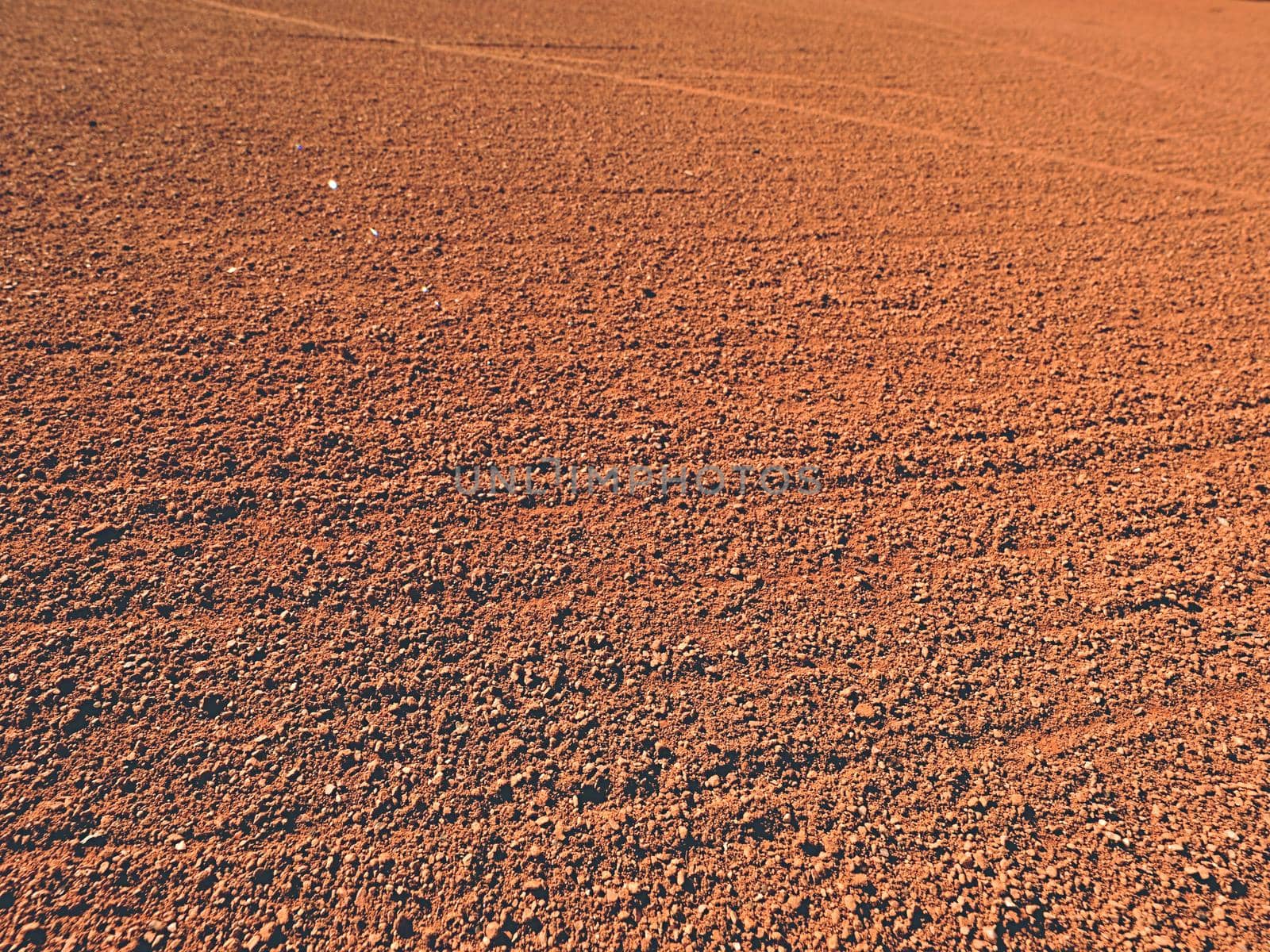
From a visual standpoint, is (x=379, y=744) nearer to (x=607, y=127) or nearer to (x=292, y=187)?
(x=292, y=187)

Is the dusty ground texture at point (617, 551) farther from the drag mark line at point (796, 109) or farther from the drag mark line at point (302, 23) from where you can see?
the drag mark line at point (302, 23)

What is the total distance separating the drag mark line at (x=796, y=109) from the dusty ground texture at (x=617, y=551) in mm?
206

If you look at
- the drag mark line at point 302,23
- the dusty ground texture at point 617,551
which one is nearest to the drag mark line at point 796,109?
the drag mark line at point 302,23

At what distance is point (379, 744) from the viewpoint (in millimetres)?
2266

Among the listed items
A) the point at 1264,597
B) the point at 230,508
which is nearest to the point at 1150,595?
the point at 1264,597

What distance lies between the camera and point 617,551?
286 cm

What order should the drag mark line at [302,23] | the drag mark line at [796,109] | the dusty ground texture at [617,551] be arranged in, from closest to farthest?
the dusty ground texture at [617,551] → the drag mark line at [796,109] → the drag mark line at [302,23]

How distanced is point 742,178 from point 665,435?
289cm

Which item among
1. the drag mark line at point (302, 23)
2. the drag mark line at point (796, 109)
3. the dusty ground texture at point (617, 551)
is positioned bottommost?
the dusty ground texture at point (617, 551)

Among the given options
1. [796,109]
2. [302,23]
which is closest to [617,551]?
[796,109]

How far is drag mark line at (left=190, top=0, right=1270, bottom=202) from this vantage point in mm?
5738

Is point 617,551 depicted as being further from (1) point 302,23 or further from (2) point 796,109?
(1) point 302,23

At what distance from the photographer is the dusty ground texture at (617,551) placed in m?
2.06

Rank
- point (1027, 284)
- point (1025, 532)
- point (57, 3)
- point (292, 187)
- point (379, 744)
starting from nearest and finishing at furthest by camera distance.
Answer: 1. point (379, 744)
2. point (1025, 532)
3. point (1027, 284)
4. point (292, 187)
5. point (57, 3)
